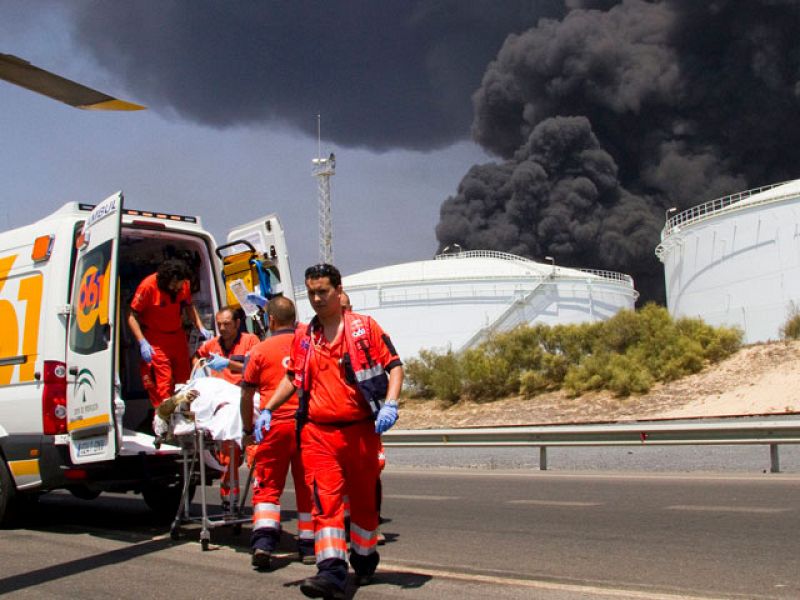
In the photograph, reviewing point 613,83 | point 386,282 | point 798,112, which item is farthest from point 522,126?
point 386,282

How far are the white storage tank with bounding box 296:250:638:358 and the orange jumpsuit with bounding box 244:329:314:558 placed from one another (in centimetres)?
4120

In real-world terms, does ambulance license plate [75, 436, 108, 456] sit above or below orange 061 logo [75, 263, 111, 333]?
below

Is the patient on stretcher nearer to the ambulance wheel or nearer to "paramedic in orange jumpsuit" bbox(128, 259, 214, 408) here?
"paramedic in orange jumpsuit" bbox(128, 259, 214, 408)

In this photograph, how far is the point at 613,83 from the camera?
85.8m

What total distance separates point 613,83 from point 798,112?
1591cm

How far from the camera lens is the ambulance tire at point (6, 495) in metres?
7.90

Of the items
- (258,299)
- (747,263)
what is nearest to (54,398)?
(258,299)

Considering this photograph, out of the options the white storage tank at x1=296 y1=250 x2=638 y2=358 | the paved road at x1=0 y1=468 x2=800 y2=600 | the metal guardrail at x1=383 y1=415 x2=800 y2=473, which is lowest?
the paved road at x1=0 y1=468 x2=800 y2=600

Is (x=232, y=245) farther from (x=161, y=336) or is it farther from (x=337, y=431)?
(x=337, y=431)

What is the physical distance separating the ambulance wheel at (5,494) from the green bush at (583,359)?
85.0 ft

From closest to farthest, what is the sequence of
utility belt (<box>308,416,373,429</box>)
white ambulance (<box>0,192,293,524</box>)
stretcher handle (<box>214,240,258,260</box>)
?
utility belt (<box>308,416,373,429</box>) < white ambulance (<box>0,192,293,524</box>) < stretcher handle (<box>214,240,258,260</box>)

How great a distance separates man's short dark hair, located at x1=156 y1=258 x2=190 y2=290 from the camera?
325 inches

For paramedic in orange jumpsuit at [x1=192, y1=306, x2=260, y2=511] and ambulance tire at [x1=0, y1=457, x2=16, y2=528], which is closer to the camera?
paramedic in orange jumpsuit at [x1=192, y1=306, x2=260, y2=511]

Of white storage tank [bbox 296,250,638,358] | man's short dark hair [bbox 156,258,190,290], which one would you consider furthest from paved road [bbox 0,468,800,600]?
white storage tank [bbox 296,250,638,358]
